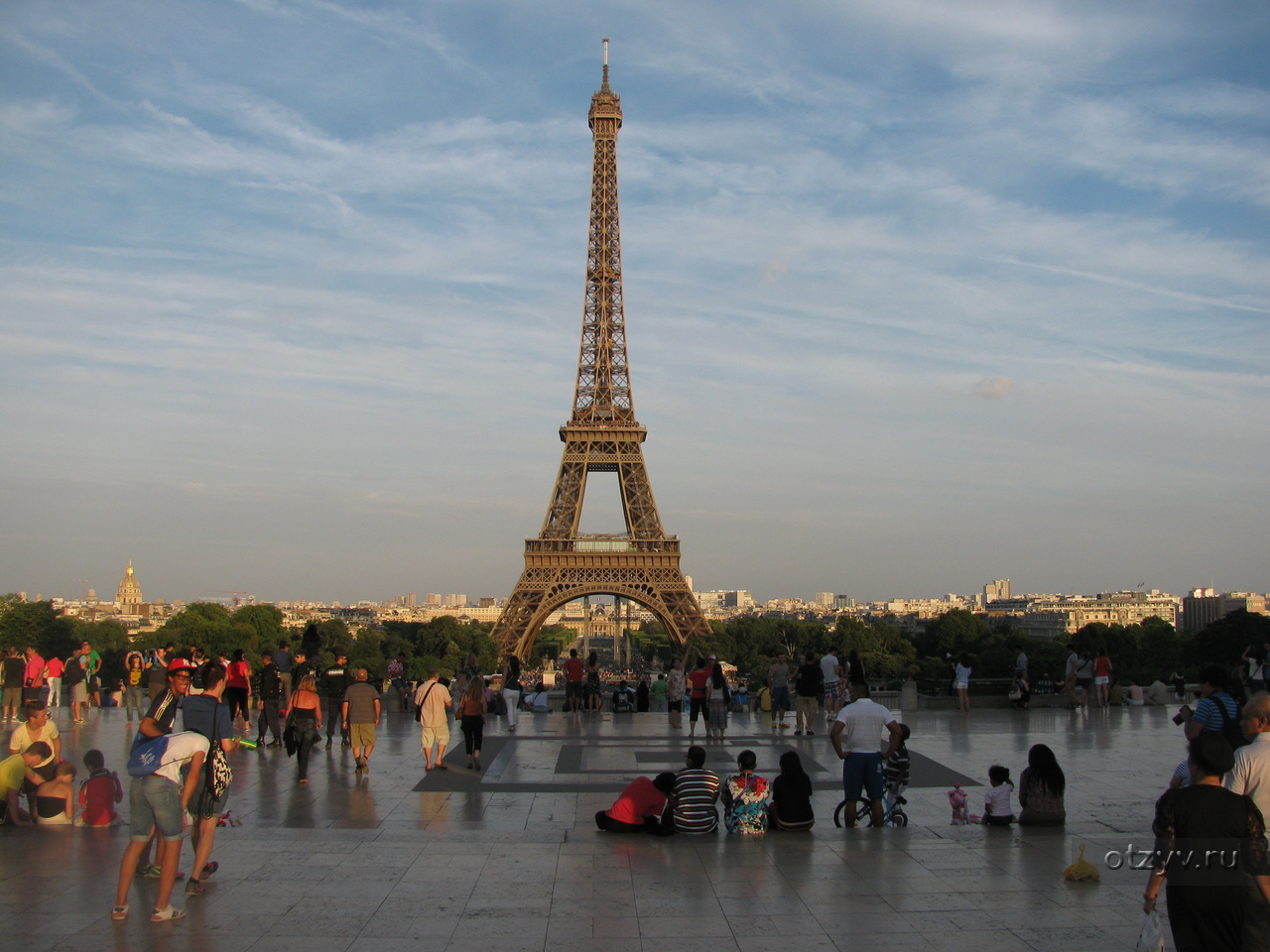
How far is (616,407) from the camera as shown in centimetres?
6919

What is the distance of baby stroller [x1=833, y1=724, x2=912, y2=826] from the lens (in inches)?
479

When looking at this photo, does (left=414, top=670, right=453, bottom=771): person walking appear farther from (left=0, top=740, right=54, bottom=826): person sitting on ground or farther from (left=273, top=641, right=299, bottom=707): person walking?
(left=0, top=740, right=54, bottom=826): person sitting on ground

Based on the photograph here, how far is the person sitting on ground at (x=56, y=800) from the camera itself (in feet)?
37.6

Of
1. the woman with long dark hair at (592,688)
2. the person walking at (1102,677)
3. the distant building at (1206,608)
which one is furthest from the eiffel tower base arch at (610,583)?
the distant building at (1206,608)

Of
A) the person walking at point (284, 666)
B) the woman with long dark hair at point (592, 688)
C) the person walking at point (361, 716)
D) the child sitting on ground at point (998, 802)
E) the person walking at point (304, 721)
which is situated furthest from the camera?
the woman with long dark hair at point (592, 688)

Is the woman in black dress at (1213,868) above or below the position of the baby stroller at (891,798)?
above

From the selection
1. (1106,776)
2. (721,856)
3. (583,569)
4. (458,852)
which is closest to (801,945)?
(721,856)

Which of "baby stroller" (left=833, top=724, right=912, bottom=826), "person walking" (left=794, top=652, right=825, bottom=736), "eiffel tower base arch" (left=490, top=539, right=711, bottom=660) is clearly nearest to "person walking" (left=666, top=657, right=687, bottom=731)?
"person walking" (left=794, top=652, right=825, bottom=736)

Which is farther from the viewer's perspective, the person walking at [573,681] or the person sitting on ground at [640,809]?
the person walking at [573,681]

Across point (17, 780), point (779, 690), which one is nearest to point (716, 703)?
point (779, 690)

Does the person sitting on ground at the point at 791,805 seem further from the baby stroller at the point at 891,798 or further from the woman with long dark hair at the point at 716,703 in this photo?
the woman with long dark hair at the point at 716,703

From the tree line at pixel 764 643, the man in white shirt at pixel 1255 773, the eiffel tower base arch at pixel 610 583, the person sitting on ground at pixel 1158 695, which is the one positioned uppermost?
the eiffel tower base arch at pixel 610 583

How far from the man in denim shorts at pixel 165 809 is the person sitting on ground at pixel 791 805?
5740 millimetres

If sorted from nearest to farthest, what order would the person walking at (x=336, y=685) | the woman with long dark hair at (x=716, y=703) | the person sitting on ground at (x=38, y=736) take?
the person sitting on ground at (x=38, y=736), the person walking at (x=336, y=685), the woman with long dark hair at (x=716, y=703)
